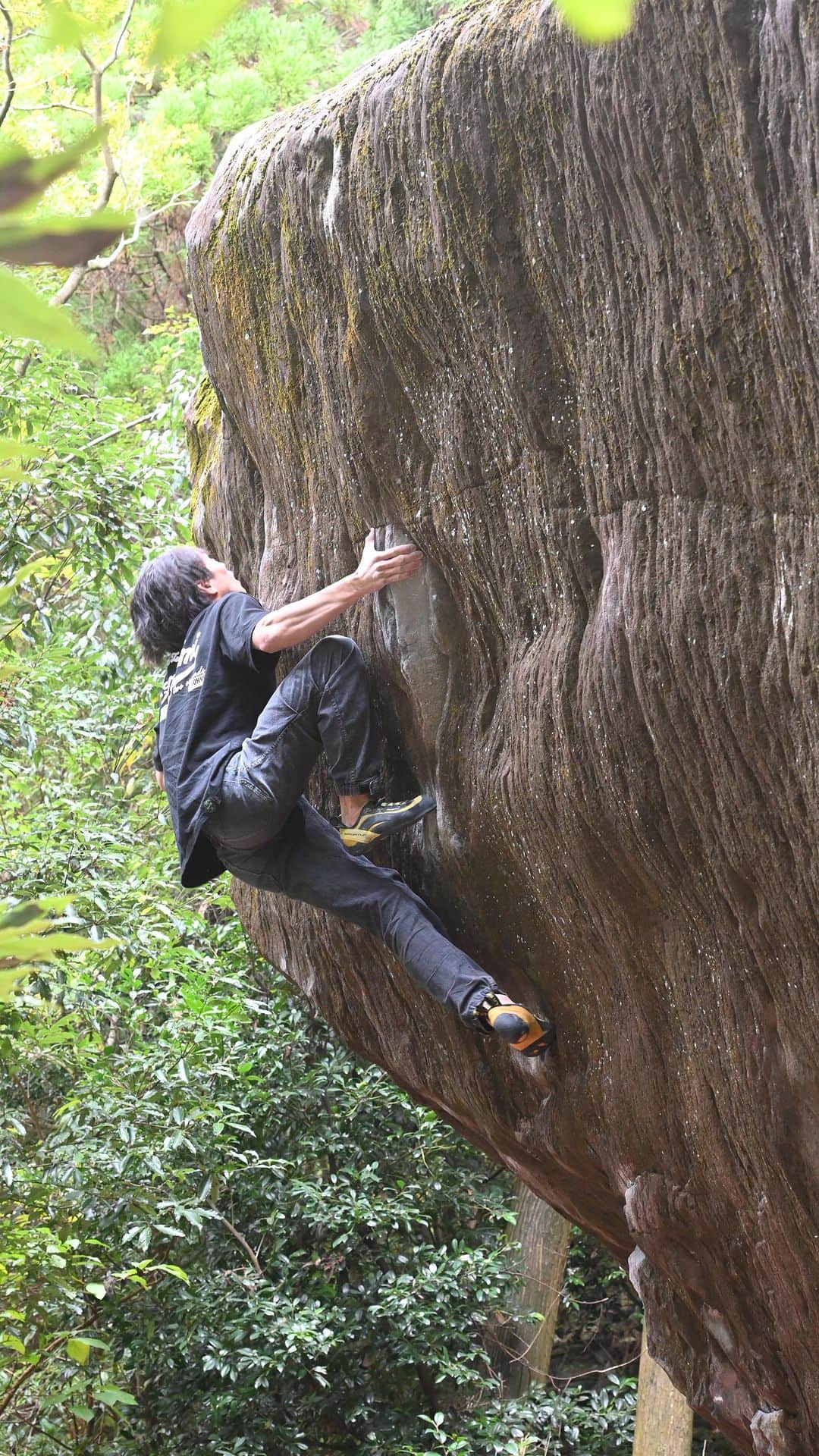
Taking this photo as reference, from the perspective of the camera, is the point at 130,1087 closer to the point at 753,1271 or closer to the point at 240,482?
the point at 240,482

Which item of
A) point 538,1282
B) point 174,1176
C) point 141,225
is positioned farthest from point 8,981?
point 141,225

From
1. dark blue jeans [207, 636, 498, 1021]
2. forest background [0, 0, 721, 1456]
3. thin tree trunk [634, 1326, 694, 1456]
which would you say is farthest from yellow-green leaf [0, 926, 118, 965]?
thin tree trunk [634, 1326, 694, 1456]

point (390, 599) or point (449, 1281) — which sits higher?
point (390, 599)

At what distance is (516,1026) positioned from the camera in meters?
3.10

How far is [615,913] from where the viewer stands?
3.06 meters

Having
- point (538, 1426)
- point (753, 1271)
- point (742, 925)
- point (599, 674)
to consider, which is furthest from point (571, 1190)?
point (538, 1426)

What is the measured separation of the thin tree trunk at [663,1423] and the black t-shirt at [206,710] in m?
4.10

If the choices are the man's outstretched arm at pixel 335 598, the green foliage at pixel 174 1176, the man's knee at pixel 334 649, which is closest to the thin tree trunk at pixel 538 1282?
the green foliage at pixel 174 1176

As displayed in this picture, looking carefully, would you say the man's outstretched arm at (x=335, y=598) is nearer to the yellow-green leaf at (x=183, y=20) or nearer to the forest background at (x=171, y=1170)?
the forest background at (x=171, y=1170)

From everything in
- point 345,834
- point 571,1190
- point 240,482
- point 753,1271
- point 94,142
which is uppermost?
point 94,142

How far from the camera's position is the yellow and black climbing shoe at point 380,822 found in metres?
3.52

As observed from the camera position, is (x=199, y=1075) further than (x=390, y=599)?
Yes

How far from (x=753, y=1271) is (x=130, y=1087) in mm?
3819

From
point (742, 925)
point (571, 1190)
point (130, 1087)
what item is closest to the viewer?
point (742, 925)
